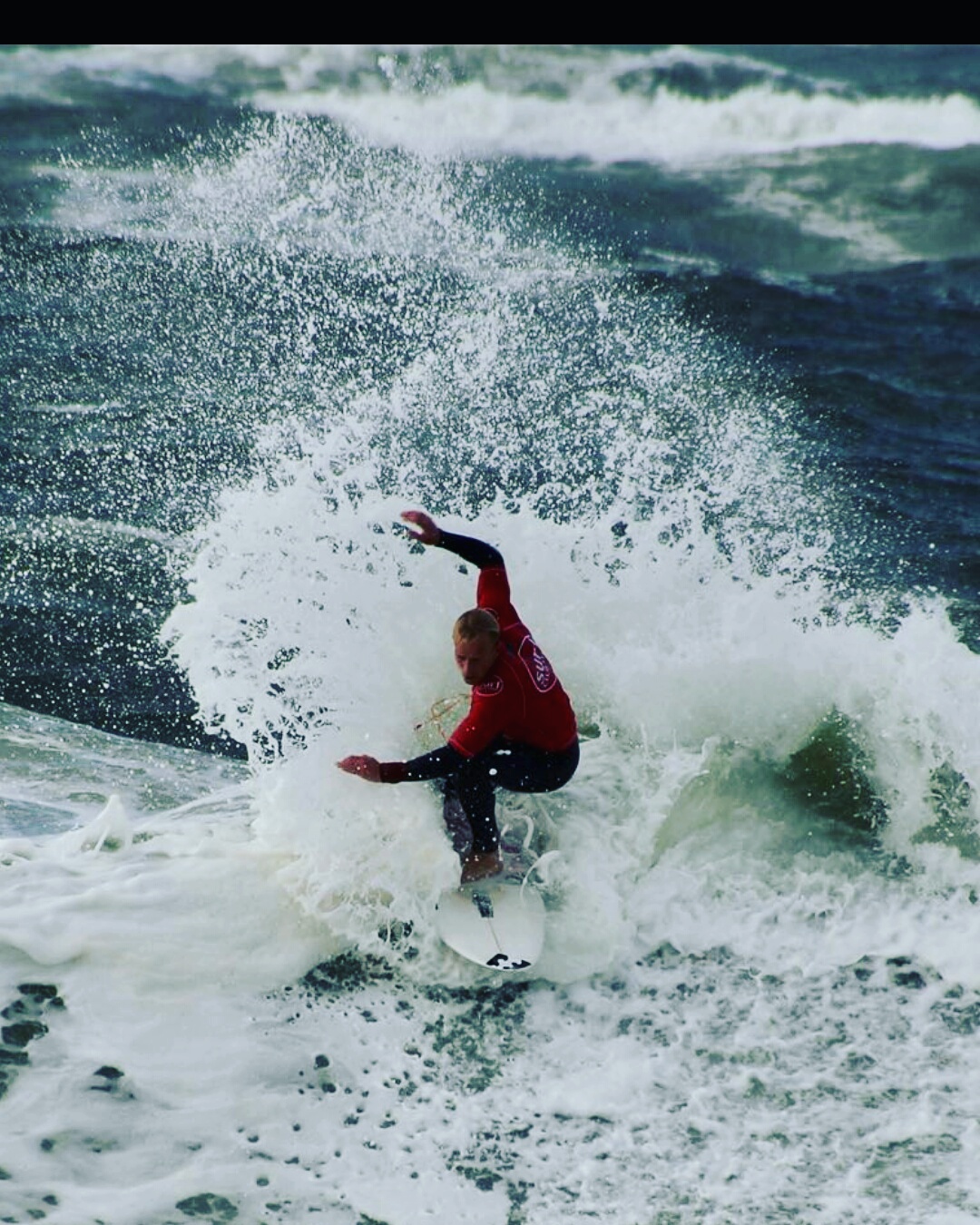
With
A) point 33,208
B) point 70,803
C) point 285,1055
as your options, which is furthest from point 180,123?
point 285,1055

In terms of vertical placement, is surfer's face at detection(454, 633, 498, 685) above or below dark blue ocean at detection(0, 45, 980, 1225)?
above

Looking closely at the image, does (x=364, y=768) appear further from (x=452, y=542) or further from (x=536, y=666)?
(x=452, y=542)

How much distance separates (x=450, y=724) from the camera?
6.24 meters

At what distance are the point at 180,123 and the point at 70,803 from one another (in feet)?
38.6

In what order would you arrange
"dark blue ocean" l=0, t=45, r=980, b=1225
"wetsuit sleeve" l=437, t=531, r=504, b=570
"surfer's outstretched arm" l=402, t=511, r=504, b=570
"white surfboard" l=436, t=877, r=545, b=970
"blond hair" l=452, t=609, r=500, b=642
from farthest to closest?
1. "wetsuit sleeve" l=437, t=531, r=504, b=570
2. "surfer's outstretched arm" l=402, t=511, r=504, b=570
3. "white surfboard" l=436, t=877, r=545, b=970
4. "blond hair" l=452, t=609, r=500, b=642
5. "dark blue ocean" l=0, t=45, r=980, b=1225

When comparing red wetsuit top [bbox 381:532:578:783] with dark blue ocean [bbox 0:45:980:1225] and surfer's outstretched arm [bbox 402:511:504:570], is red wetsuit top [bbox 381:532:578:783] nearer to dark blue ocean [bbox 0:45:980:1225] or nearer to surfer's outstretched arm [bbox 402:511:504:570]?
surfer's outstretched arm [bbox 402:511:504:570]

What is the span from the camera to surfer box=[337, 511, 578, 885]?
507 centimetres

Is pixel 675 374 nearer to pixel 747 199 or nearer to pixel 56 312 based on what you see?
pixel 747 199

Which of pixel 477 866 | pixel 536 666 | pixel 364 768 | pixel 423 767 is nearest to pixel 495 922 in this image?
pixel 477 866

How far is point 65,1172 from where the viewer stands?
14.3 feet

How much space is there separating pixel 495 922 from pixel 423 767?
0.77 metres

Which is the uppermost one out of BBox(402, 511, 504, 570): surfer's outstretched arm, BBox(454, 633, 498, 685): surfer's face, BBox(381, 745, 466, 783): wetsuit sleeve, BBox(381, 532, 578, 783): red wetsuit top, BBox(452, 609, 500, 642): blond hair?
BBox(402, 511, 504, 570): surfer's outstretched arm

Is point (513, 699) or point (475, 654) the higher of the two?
point (475, 654)

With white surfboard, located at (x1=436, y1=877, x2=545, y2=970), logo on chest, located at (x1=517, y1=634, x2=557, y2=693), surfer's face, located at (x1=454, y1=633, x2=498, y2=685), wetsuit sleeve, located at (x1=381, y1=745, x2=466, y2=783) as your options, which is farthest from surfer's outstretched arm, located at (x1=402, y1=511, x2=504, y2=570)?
white surfboard, located at (x1=436, y1=877, x2=545, y2=970)
